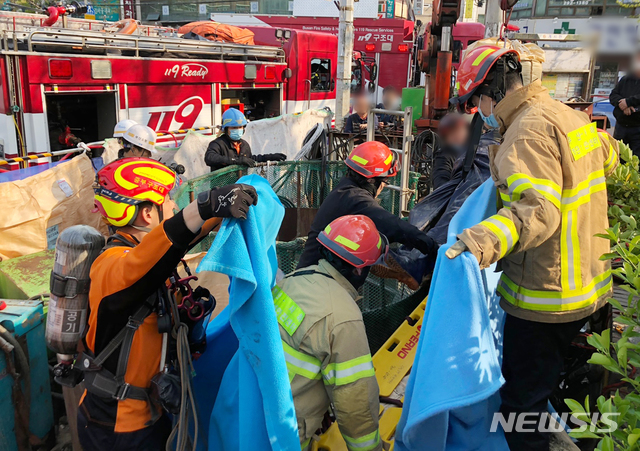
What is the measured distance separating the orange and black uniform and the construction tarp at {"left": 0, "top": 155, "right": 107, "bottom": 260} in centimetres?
319

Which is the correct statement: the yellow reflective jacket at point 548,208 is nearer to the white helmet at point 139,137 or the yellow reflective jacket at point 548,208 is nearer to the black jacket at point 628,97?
the white helmet at point 139,137

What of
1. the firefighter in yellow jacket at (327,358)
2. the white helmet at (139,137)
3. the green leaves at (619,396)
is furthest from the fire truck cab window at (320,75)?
the green leaves at (619,396)

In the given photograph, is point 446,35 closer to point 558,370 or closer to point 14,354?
point 558,370

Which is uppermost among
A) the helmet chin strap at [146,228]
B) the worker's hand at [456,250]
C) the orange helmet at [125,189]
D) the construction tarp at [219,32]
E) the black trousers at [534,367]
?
the construction tarp at [219,32]

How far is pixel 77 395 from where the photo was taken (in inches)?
132

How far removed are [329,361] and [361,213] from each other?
1904mm

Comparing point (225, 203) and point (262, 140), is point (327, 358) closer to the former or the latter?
point (225, 203)

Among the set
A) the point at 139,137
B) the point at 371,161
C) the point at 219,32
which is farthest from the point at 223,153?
the point at 219,32

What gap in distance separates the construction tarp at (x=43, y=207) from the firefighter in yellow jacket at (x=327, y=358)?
363 cm

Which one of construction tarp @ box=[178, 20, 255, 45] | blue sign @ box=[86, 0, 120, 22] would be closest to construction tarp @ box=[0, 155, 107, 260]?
construction tarp @ box=[178, 20, 255, 45]

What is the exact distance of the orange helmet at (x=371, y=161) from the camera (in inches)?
169

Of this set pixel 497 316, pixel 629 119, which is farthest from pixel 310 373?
pixel 629 119

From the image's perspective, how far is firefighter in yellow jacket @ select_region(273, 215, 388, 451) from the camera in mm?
2268

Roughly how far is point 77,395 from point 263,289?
1.98m
